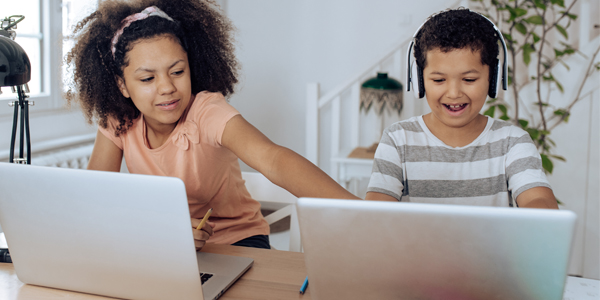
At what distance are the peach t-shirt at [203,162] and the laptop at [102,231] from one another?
1.53ft

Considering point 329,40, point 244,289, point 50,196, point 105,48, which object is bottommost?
point 244,289

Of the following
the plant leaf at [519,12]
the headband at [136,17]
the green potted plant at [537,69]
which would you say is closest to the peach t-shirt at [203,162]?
the headband at [136,17]

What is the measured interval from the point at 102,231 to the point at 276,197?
657 millimetres

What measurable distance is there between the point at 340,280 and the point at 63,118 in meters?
1.87

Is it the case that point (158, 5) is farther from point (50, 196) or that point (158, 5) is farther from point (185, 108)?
point (50, 196)

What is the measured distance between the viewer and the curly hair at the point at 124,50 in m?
1.17

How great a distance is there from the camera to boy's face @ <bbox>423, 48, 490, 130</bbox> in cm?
103

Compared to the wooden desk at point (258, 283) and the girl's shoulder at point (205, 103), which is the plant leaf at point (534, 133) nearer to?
the girl's shoulder at point (205, 103)

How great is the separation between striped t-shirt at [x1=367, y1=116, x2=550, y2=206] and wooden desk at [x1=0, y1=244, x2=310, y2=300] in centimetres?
31

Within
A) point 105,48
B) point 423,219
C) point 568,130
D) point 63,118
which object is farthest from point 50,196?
point 568,130

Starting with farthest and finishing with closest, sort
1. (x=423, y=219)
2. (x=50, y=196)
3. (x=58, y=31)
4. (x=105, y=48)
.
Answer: (x=58, y=31)
(x=105, y=48)
(x=50, y=196)
(x=423, y=219)

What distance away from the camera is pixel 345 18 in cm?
314

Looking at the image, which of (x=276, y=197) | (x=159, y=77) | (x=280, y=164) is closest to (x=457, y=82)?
(x=280, y=164)

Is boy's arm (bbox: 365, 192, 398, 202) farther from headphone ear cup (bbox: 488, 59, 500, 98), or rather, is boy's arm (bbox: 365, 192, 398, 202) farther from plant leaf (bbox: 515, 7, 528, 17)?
plant leaf (bbox: 515, 7, 528, 17)
